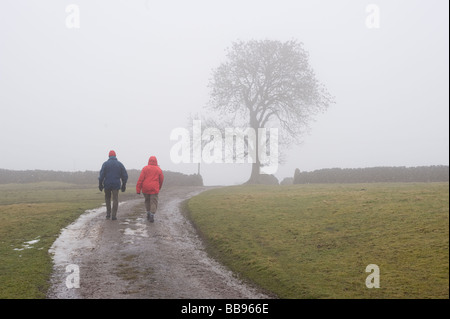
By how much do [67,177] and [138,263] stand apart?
39694mm

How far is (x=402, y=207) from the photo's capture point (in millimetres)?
14656

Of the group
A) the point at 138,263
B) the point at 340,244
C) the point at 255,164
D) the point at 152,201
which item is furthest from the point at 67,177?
the point at 340,244

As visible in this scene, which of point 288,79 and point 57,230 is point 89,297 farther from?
point 288,79

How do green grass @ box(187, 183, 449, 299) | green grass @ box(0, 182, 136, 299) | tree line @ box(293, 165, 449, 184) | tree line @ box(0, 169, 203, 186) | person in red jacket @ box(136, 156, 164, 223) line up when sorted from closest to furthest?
1. green grass @ box(187, 183, 449, 299)
2. green grass @ box(0, 182, 136, 299)
3. person in red jacket @ box(136, 156, 164, 223)
4. tree line @ box(293, 165, 449, 184)
5. tree line @ box(0, 169, 203, 186)

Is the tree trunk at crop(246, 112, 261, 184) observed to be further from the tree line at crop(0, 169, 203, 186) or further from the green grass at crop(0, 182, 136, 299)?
the green grass at crop(0, 182, 136, 299)

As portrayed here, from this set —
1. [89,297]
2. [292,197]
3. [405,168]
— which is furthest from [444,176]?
[89,297]

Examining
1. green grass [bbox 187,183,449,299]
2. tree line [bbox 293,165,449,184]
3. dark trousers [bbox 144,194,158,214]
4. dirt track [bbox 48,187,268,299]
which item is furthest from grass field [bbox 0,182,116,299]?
tree line [bbox 293,165,449,184]

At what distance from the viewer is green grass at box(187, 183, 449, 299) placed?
9.21 meters

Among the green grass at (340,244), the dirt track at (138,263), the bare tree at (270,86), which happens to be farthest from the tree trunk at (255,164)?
the dirt track at (138,263)

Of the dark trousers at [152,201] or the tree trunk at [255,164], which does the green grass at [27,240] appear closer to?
the dark trousers at [152,201]

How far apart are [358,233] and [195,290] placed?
6.13 metres

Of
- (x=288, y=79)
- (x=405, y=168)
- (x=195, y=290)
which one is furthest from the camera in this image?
(x=288, y=79)

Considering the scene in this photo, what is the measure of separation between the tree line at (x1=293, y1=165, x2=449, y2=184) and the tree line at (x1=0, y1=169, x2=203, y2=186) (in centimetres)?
1429

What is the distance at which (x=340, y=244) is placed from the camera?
12188 mm
